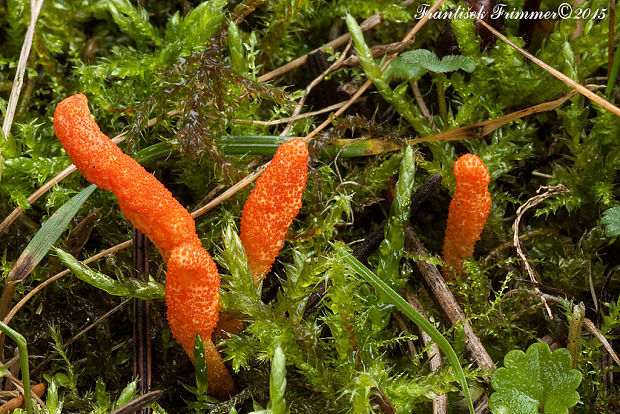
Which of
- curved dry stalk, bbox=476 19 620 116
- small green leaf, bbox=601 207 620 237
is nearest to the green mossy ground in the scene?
small green leaf, bbox=601 207 620 237

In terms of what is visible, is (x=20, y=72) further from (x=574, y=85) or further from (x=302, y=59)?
(x=574, y=85)

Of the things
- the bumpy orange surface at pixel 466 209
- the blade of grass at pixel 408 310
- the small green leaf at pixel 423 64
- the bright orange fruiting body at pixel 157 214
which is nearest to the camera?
the bright orange fruiting body at pixel 157 214

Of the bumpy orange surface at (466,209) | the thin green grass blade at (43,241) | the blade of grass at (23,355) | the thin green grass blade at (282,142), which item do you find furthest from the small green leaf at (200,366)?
the bumpy orange surface at (466,209)

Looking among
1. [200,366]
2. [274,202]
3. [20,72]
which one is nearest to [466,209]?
[274,202]

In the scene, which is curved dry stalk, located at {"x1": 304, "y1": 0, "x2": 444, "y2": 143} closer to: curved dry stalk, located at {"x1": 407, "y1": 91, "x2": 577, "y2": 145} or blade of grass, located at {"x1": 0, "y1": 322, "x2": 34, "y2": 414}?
curved dry stalk, located at {"x1": 407, "y1": 91, "x2": 577, "y2": 145}

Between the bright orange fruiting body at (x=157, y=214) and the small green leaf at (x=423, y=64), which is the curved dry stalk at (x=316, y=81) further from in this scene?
the bright orange fruiting body at (x=157, y=214)
